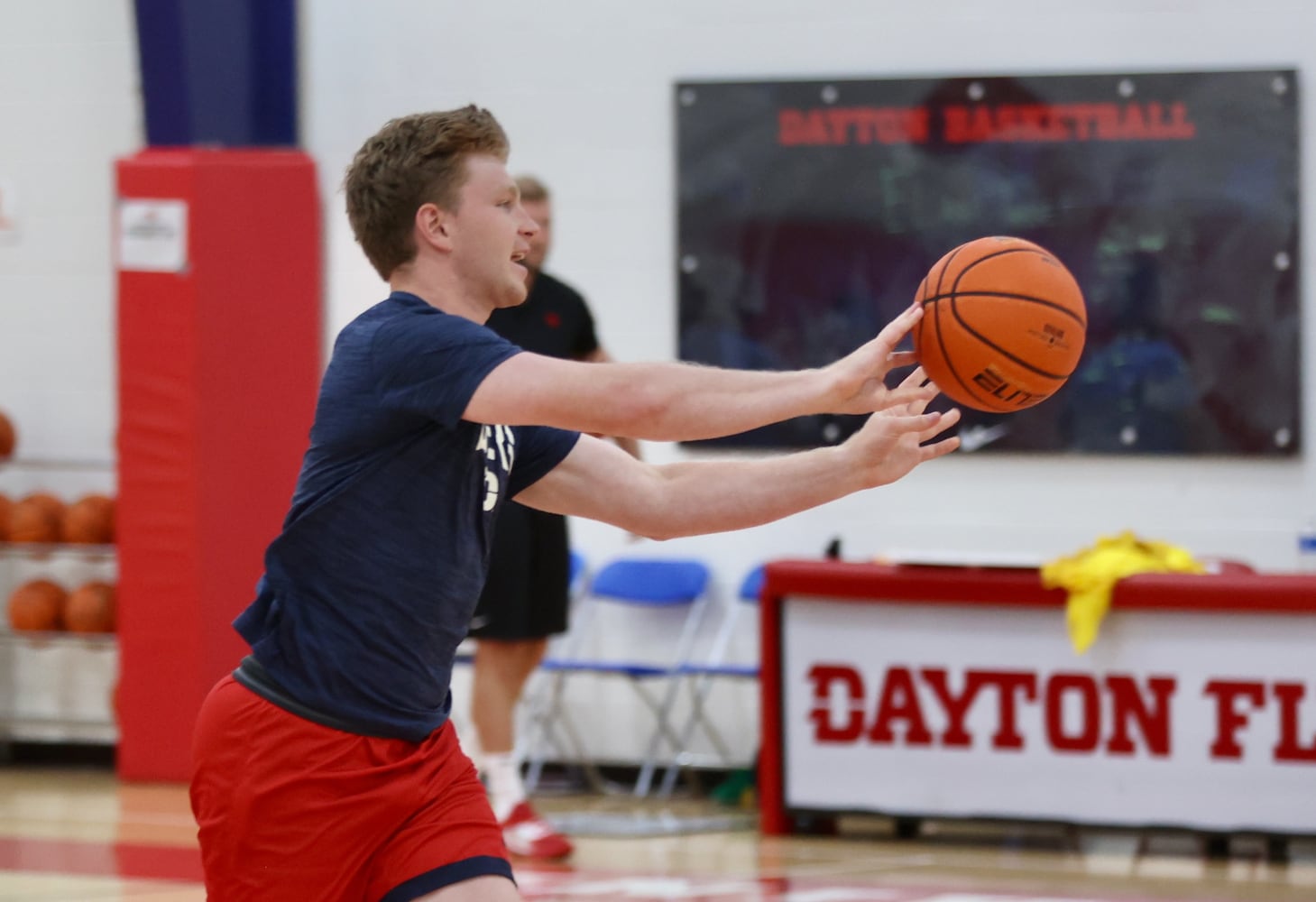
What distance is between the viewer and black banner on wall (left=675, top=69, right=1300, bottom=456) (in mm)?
7059

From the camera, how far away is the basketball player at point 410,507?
2.60 meters

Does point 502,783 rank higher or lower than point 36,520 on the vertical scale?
lower

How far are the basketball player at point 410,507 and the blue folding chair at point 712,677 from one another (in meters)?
4.49

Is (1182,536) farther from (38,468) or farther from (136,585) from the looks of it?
(38,468)

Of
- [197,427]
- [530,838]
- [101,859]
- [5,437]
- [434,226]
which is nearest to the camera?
[434,226]

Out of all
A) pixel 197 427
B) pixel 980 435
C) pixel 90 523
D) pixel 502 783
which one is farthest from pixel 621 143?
pixel 502 783

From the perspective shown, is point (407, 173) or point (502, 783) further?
point (502, 783)

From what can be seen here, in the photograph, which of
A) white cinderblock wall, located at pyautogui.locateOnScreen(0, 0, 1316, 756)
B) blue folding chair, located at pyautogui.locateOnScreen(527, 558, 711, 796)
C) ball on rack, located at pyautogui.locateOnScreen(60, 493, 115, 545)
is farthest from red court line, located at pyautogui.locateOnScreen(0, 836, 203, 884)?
white cinderblock wall, located at pyautogui.locateOnScreen(0, 0, 1316, 756)

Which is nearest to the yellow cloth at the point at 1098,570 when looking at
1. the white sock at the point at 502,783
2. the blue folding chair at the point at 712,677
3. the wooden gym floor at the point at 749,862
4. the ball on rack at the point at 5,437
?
the wooden gym floor at the point at 749,862

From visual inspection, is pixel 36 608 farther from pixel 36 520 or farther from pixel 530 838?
pixel 530 838

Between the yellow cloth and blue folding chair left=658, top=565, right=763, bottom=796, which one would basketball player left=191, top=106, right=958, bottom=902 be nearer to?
the yellow cloth

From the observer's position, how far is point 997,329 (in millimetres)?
2979

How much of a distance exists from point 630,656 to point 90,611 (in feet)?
7.60

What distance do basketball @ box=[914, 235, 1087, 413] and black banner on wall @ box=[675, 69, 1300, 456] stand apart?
417cm
